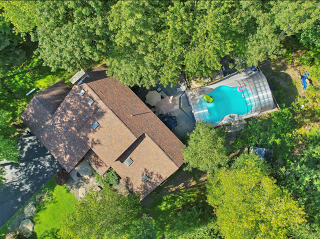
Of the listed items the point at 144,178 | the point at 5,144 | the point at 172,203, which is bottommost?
the point at 172,203

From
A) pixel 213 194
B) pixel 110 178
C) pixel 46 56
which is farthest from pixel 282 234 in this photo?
pixel 46 56

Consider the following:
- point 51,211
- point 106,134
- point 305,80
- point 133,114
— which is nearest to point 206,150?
point 133,114

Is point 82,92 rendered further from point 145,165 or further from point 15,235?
point 15,235

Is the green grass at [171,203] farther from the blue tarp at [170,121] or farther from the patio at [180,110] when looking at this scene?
the blue tarp at [170,121]

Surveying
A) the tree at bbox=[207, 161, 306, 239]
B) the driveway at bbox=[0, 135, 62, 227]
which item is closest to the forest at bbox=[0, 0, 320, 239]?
the tree at bbox=[207, 161, 306, 239]

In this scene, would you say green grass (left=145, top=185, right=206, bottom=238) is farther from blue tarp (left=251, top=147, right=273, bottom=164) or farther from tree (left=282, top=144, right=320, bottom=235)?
tree (left=282, top=144, right=320, bottom=235)

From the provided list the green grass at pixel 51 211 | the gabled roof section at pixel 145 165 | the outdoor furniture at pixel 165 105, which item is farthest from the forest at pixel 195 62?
the green grass at pixel 51 211
